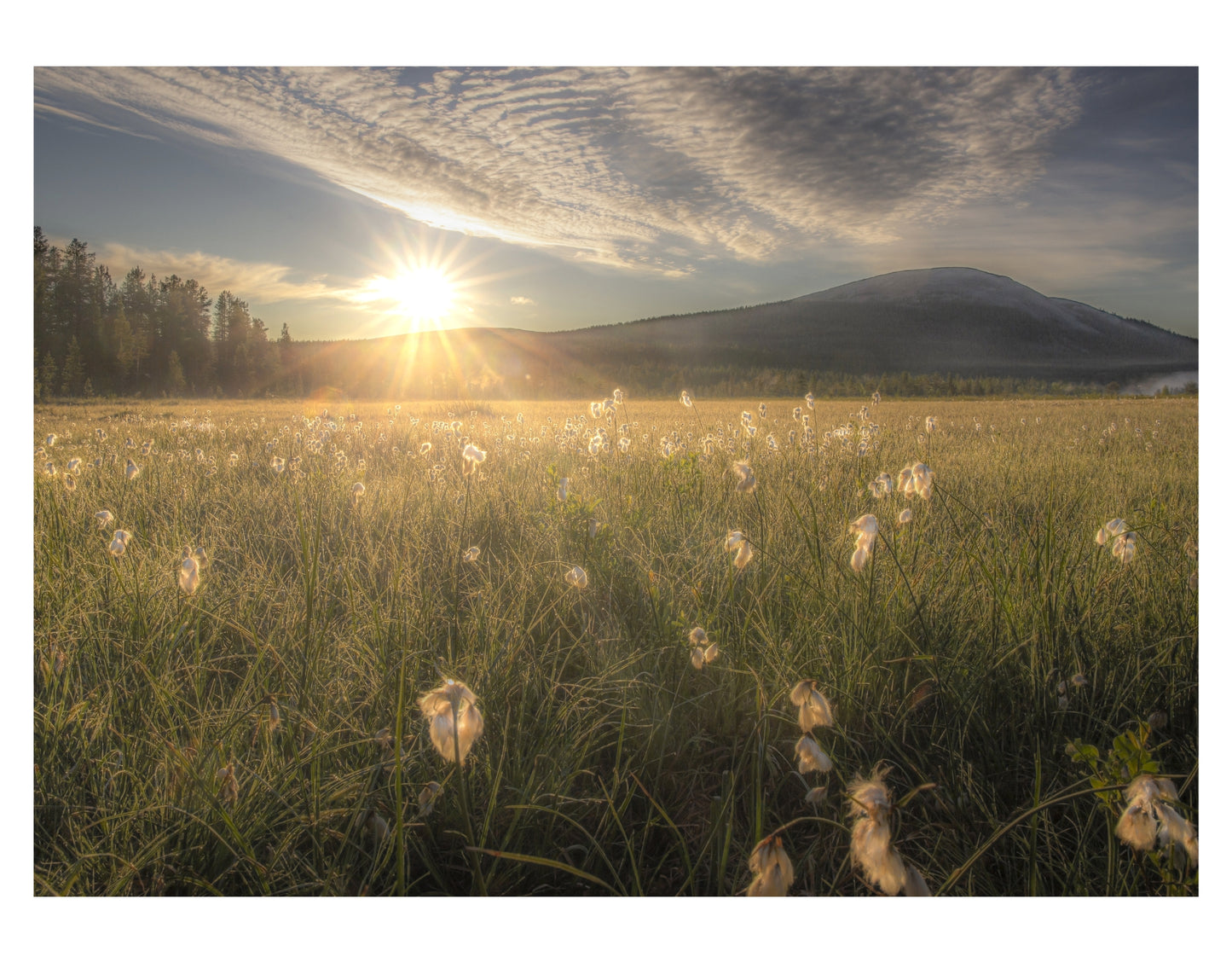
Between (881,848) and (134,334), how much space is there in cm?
448

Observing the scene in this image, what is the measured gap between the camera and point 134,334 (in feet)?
11.9

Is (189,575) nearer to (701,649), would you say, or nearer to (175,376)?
(701,649)

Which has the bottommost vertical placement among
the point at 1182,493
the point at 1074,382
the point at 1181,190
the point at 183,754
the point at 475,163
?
the point at 183,754

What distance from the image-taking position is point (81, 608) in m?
2.09

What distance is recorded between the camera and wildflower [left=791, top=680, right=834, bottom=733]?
1148 millimetres

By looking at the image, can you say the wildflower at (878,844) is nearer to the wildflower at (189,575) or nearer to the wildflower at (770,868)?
the wildflower at (770,868)

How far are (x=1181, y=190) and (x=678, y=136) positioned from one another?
222cm

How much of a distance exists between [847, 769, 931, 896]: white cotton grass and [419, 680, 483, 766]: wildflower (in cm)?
63

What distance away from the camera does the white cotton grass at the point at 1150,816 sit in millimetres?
1039

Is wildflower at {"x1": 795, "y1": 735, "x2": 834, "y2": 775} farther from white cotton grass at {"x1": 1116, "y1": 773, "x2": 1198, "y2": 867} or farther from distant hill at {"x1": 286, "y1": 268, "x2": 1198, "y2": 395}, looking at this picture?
distant hill at {"x1": 286, "y1": 268, "x2": 1198, "y2": 395}

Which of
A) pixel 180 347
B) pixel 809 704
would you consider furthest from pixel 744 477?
pixel 180 347

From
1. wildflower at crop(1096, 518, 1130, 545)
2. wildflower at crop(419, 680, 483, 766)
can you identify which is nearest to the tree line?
wildflower at crop(419, 680, 483, 766)

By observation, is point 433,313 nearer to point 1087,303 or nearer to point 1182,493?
point 1087,303
